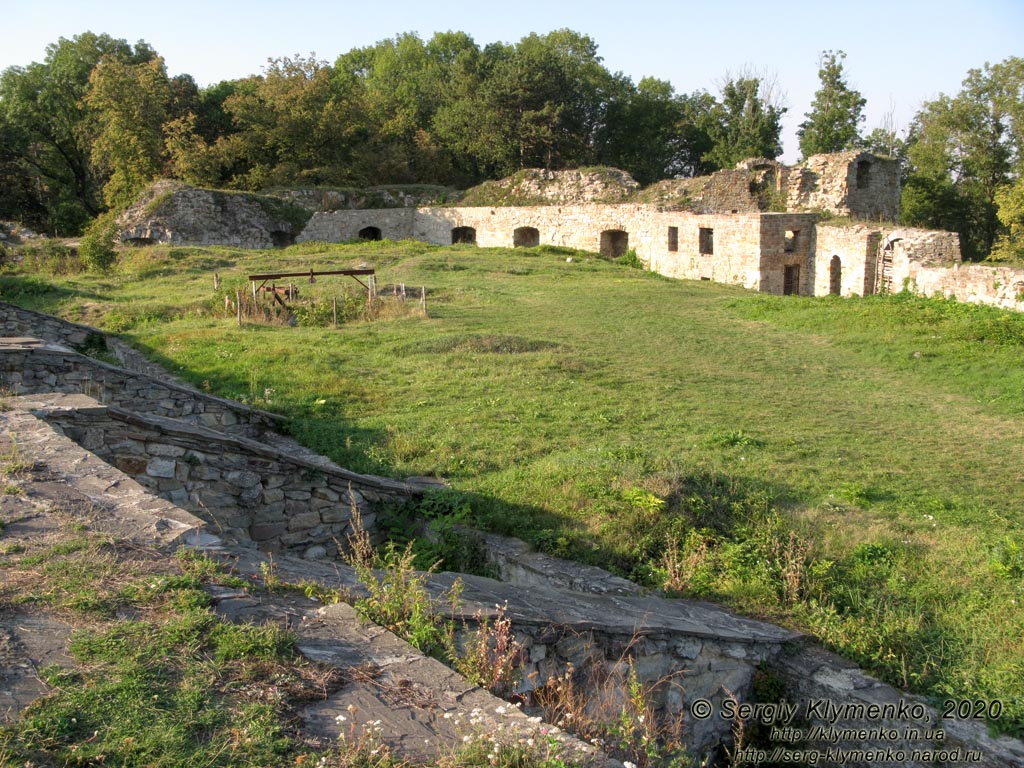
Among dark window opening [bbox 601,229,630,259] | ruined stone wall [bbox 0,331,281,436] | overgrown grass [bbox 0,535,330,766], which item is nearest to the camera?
overgrown grass [bbox 0,535,330,766]

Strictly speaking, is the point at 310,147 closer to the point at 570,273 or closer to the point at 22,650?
the point at 570,273

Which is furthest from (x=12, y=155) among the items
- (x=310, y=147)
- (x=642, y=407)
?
(x=642, y=407)

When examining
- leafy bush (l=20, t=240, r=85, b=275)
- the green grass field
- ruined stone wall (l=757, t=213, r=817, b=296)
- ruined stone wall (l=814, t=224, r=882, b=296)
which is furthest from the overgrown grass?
leafy bush (l=20, t=240, r=85, b=275)

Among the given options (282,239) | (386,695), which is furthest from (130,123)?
(386,695)

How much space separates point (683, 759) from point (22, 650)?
2.38 m

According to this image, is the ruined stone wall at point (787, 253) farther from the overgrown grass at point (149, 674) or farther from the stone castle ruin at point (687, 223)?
the overgrown grass at point (149, 674)

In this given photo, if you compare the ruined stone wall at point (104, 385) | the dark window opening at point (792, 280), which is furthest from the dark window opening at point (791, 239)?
the ruined stone wall at point (104, 385)

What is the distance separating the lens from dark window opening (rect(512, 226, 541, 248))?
94.0 feet

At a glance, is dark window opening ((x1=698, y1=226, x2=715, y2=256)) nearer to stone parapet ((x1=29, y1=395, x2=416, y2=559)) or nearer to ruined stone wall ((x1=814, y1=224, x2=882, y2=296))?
ruined stone wall ((x1=814, y1=224, x2=882, y2=296))

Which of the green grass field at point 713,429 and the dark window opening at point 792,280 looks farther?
the dark window opening at point 792,280

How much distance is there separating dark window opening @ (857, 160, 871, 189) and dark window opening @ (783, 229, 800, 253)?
138 inches

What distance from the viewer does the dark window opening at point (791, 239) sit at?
2127 centimetres

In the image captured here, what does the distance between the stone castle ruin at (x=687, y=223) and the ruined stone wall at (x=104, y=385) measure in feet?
44.4

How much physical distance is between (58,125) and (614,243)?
2360 cm
